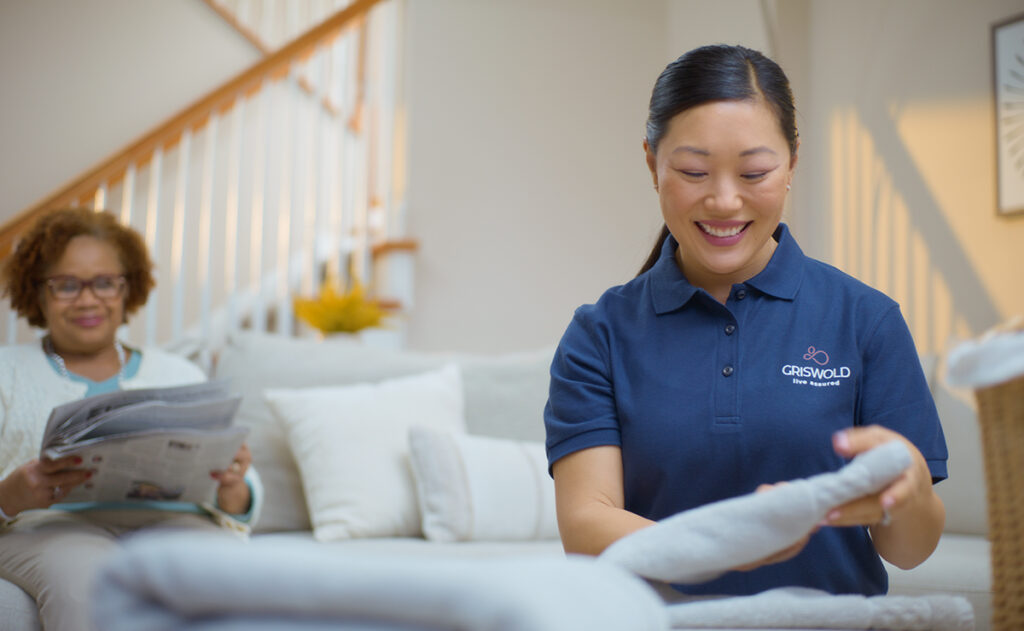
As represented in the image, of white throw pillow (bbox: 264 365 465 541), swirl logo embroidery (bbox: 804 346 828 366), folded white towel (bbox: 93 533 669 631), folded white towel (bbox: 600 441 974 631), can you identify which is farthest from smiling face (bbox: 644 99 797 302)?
white throw pillow (bbox: 264 365 465 541)

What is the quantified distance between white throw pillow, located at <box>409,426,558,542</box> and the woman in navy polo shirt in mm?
1008

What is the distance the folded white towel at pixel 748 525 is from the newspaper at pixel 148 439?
3.80ft

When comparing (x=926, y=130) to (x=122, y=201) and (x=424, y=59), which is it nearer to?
(x=424, y=59)

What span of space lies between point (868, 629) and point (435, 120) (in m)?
3.46

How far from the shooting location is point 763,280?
0.99m

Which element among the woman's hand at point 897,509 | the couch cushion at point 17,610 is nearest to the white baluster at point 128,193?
the couch cushion at point 17,610

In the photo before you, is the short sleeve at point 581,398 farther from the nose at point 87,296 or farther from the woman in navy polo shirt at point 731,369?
the nose at point 87,296

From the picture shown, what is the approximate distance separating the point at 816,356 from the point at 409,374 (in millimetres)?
1510

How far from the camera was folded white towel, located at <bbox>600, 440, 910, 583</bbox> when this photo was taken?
0.53m

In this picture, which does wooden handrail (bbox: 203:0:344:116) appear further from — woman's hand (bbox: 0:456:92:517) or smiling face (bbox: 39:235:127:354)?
woman's hand (bbox: 0:456:92:517)

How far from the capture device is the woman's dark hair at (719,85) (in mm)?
935

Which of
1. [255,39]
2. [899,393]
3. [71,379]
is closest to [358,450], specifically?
[71,379]

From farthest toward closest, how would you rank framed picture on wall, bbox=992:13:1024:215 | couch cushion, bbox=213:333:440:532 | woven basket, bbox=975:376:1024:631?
framed picture on wall, bbox=992:13:1024:215 < couch cushion, bbox=213:333:440:532 < woven basket, bbox=975:376:1024:631

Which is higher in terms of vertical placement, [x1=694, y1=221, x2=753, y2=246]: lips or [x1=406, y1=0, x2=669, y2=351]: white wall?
[x1=406, y1=0, x2=669, y2=351]: white wall
